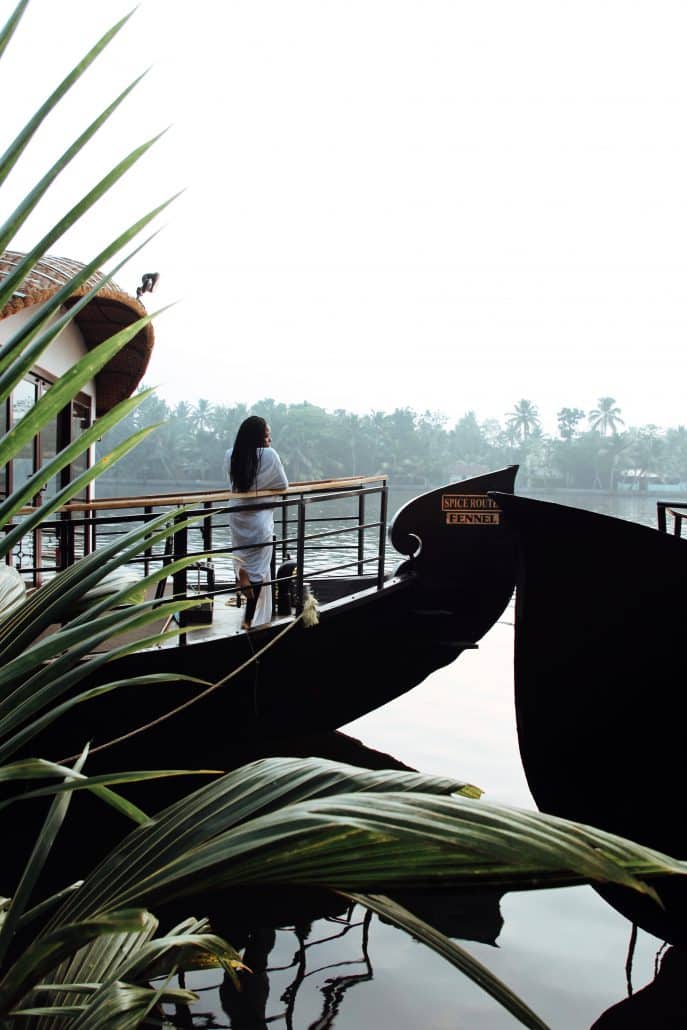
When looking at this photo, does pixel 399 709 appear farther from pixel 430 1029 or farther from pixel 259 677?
pixel 430 1029

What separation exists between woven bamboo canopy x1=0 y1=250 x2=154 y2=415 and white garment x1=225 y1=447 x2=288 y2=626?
1.00m

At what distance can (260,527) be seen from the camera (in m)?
5.75

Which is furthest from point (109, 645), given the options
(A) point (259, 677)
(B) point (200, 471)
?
(B) point (200, 471)

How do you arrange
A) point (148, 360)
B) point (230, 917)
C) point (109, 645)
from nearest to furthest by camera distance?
point (230, 917)
point (109, 645)
point (148, 360)

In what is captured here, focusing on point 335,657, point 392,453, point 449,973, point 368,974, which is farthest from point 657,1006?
point 392,453

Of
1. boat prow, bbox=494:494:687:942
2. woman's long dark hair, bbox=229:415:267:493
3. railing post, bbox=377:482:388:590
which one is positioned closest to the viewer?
boat prow, bbox=494:494:687:942

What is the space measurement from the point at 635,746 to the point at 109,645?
9.54ft

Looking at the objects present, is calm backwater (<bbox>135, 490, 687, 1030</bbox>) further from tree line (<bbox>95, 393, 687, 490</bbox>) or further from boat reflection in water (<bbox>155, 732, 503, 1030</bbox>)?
tree line (<bbox>95, 393, 687, 490</bbox>)

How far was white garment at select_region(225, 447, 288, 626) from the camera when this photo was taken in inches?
217

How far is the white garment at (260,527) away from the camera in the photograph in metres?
5.52

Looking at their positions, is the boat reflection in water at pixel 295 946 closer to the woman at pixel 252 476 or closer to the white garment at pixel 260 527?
the woman at pixel 252 476

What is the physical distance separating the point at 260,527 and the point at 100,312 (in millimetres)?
2354

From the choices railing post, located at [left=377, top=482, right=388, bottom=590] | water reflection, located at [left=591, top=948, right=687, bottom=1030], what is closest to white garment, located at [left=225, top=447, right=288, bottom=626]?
railing post, located at [left=377, top=482, right=388, bottom=590]

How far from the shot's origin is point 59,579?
105cm
